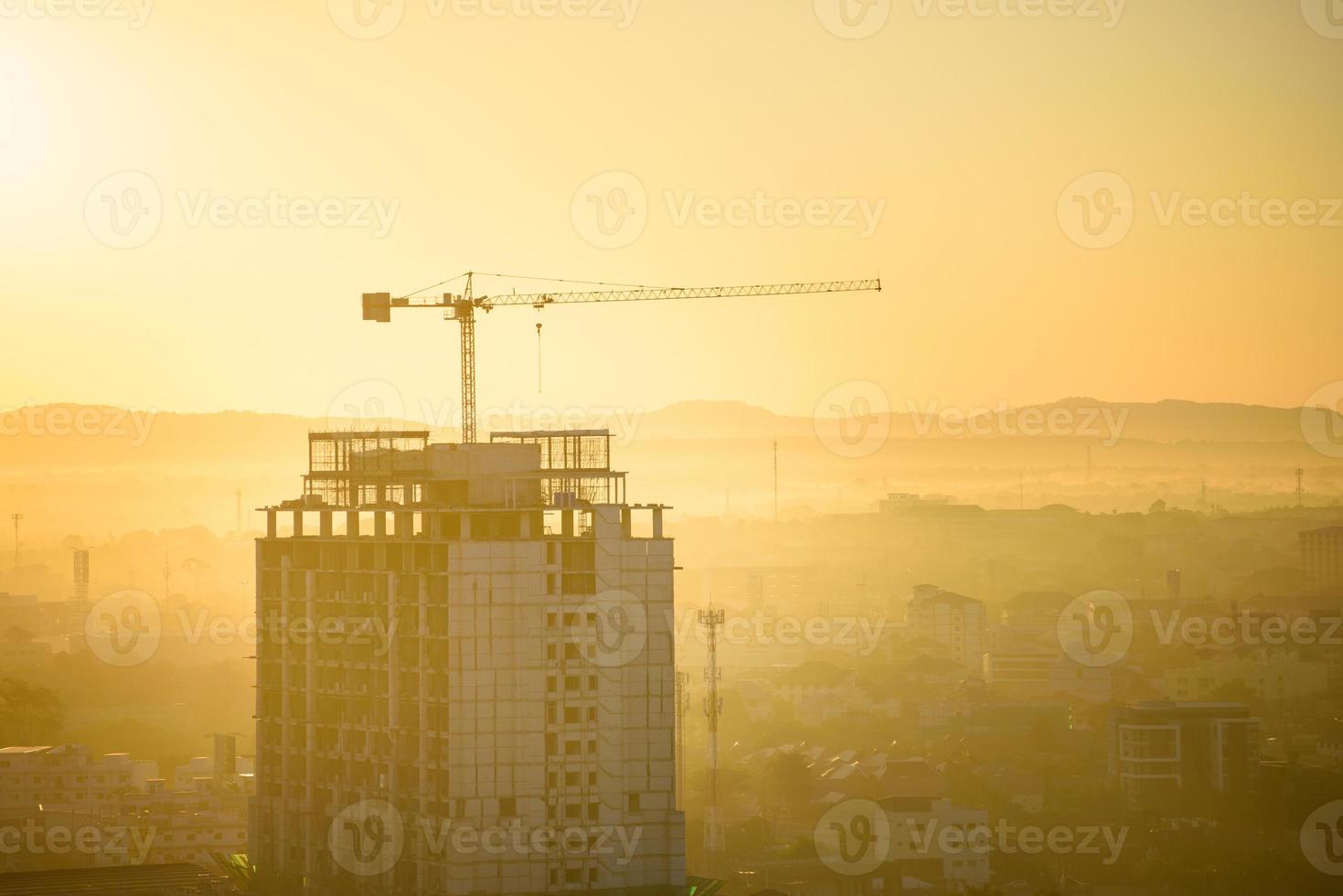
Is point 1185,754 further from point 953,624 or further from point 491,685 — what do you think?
point 953,624

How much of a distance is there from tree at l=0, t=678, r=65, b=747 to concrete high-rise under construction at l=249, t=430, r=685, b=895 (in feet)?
173

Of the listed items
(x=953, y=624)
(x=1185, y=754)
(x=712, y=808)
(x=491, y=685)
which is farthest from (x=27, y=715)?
(x=953, y=624)

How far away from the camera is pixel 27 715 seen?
10475 cm

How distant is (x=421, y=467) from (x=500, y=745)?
23.1ft

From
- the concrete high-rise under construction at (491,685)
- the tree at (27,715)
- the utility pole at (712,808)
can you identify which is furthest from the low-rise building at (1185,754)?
the concrete high-rise under construction at (491,685)

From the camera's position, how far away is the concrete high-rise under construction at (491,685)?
48125mm

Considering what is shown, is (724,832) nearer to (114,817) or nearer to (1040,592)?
Result: (114,817)

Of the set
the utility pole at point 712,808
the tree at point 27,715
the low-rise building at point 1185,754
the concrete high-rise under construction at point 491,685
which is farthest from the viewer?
the low-rise building at point 1185,754

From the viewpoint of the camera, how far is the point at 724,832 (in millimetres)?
90000

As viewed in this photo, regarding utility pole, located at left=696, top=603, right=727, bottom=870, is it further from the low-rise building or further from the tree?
the tree

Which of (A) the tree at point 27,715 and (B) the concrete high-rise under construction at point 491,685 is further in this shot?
(A) the tree at point 27,715

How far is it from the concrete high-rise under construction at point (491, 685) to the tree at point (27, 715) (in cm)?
5283

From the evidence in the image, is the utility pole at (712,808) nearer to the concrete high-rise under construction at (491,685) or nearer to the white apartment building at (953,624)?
the concrete high-rise under construction at (491,685)

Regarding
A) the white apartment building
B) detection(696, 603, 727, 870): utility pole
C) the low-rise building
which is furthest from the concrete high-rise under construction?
the white apartment building
